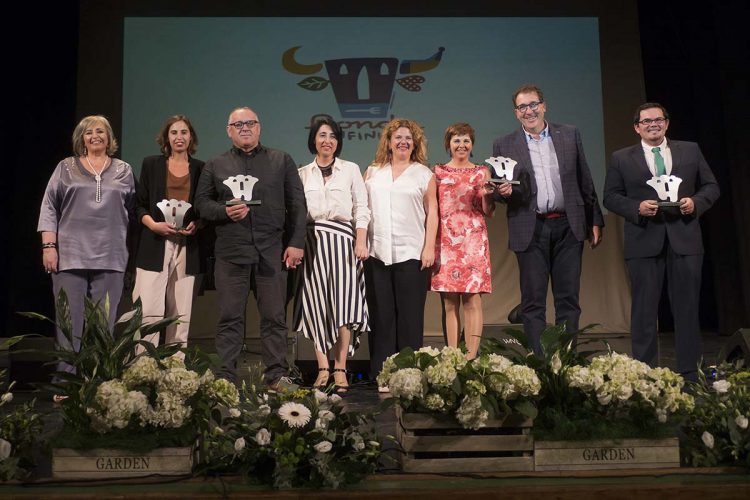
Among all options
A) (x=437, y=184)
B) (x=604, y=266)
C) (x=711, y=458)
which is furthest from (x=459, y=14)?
(x=711, y=458)

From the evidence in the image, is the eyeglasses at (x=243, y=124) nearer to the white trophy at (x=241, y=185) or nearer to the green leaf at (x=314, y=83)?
the white trophy at (x=241, y=185)

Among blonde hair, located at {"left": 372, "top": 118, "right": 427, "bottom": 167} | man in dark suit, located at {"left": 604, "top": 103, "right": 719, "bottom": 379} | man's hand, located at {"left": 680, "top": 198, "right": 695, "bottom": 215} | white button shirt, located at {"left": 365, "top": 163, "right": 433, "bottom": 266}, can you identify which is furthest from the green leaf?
man's hand, located at {"left": 680, "top": 198, "right": 695, "bottom": 215}

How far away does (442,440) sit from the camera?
6.99 feet

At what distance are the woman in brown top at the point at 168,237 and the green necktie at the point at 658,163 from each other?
7.94 ft

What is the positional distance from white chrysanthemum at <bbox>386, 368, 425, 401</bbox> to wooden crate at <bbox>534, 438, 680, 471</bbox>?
1.19ft

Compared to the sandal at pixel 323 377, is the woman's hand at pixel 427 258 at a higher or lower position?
higher

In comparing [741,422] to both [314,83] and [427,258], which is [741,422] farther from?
[314,83]

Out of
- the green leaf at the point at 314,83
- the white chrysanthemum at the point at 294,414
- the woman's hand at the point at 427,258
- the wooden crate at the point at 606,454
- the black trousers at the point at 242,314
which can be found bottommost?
the wooden crate at the point at 606,454

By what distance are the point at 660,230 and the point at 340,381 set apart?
1.80 m

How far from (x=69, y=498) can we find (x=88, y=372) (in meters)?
0.37

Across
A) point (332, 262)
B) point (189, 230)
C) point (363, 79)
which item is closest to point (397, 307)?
point (332, 262)

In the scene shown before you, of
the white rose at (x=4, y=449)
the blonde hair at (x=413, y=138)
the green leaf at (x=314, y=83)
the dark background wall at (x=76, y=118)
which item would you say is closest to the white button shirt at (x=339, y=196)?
the blonde hair at (x=413, y=138)

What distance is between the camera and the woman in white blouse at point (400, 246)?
4184mm

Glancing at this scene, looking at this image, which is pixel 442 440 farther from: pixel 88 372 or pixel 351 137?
pixel 351 137
